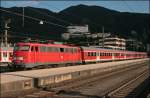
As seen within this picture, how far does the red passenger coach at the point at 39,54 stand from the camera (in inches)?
1372

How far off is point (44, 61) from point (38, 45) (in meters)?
2.49

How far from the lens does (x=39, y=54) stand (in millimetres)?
36844

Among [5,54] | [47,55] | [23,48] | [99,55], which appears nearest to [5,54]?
[5,54]

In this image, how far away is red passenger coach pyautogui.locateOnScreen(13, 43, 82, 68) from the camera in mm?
34844

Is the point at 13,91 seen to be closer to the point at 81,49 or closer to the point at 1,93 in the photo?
the point at 1,93

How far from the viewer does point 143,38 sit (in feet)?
655

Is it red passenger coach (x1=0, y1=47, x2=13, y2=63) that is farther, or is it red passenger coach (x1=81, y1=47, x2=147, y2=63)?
red passenger coach (x1=81, y1=47, x2=147, y2=63)

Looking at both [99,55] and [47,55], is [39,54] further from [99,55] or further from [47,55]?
[99,55]

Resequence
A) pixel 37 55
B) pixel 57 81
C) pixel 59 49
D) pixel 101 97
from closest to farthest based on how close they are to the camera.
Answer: pixel 101 97 → pixel 57 81 → pixel 37 55 → pixel 59 49

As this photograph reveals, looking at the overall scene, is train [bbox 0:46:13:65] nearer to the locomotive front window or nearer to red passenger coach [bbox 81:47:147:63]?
red passenger coach [bbox 81:47:147:63]

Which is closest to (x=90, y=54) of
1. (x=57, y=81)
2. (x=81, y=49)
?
(x=81, y=49)

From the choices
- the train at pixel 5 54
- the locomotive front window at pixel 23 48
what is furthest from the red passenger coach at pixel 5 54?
the locomotive front window at pixel 23 48

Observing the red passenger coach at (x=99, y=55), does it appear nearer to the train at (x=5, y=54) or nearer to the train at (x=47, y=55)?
the train at (x=47, y=55)

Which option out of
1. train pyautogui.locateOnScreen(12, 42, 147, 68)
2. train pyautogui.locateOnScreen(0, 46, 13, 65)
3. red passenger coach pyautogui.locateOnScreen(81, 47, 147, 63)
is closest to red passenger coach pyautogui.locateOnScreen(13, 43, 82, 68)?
train pyautogui.locateOnScreen(12, 42, 147, 68)
